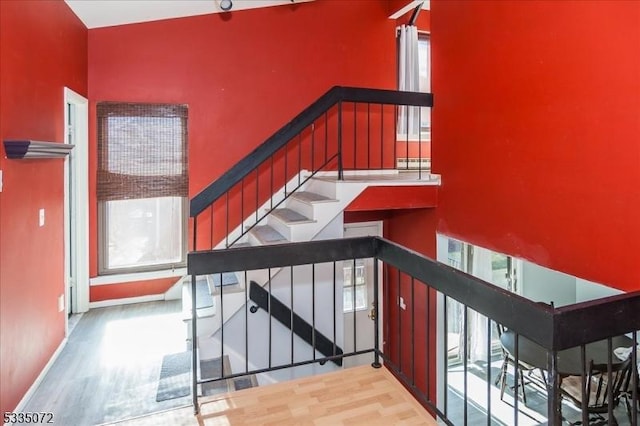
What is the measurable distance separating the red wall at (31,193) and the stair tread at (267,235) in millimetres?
1718

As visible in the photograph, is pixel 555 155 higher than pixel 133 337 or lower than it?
higher

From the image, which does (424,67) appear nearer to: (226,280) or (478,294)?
(226,280)

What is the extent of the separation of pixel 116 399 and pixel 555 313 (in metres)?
2.72

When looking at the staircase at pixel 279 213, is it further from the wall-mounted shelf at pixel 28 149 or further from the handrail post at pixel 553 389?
the handrail post at pixel 553 389

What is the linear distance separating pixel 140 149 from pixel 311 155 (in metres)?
1.95

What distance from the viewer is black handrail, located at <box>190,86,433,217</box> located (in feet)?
11.1

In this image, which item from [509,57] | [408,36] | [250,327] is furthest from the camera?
[408,36]

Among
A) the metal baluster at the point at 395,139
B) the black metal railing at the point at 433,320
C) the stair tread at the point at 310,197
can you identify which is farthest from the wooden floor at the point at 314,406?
the metal baluster at the point at 395,139

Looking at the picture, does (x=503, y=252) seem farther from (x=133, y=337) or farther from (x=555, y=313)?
(x=133, y=337)

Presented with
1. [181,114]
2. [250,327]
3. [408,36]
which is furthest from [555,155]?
[181,114]

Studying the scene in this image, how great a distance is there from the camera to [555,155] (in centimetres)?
262

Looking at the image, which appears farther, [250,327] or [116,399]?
[250,327]

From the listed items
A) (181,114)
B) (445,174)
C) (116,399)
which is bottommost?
(116,399)

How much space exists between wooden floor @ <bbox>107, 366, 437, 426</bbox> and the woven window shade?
288 centimetres
